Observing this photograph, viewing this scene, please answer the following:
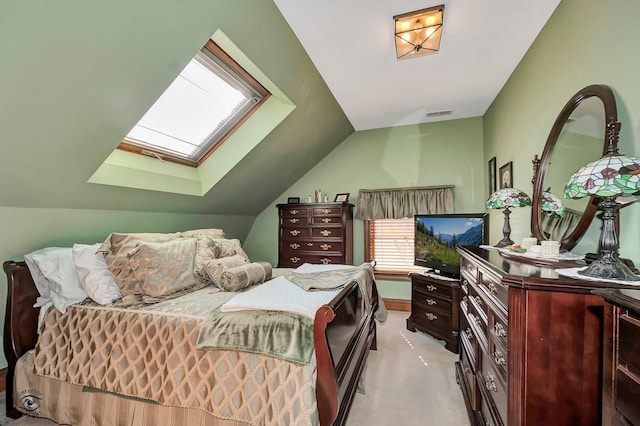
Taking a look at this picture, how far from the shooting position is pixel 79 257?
1896mm

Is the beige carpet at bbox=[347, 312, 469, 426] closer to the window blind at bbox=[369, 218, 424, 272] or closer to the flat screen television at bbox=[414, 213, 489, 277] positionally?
the flat screen television at bbox=[414, 213, 489, 277]

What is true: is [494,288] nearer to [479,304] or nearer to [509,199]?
[479,304]

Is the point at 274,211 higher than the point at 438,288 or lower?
higher

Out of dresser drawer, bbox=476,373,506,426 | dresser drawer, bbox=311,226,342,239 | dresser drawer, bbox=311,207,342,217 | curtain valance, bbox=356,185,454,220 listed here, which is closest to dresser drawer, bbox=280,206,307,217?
dresser drawer, bbox=311,207,342,217

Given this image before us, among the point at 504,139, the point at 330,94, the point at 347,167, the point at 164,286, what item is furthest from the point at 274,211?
the point at 504,139

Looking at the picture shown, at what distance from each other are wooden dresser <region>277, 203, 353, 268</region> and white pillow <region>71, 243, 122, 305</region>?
235 cm

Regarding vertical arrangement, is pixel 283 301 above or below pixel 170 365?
above

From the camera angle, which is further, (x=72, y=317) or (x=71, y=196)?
(x=71, y=196)

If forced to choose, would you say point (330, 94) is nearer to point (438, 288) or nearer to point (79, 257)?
point (438, 288)

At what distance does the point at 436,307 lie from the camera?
295cm

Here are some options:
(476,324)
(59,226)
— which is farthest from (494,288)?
(59,226)

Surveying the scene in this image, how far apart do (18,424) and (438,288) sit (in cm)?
356

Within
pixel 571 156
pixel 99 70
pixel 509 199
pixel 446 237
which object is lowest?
pixel 446 237

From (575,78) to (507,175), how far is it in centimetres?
125
